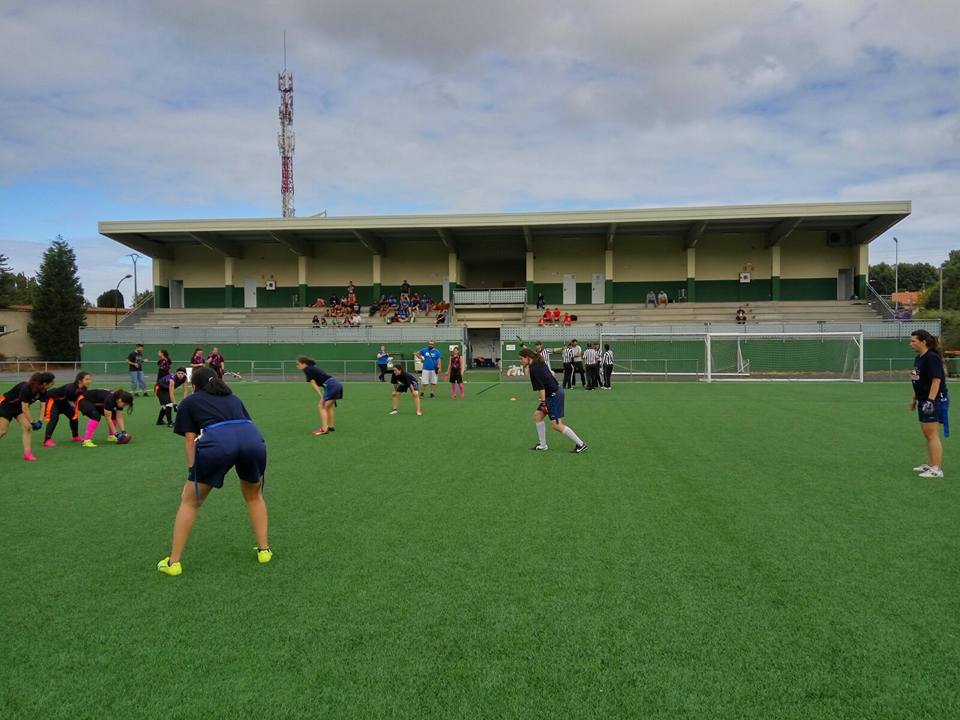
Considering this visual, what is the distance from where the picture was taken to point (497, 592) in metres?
4.54

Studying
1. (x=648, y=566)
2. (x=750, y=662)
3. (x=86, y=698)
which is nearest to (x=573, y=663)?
(x=750, y=662)

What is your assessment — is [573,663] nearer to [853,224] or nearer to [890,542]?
[890,542]

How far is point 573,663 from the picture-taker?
140 inches

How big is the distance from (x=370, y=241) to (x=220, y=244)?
10.2 metres

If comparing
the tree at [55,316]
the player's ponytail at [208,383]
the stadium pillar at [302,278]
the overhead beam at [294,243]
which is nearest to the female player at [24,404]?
the player's ponytail at [208,383]

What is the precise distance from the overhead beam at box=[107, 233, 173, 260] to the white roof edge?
1089mm

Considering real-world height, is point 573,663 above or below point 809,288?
below

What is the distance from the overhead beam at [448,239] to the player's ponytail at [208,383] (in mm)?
36696

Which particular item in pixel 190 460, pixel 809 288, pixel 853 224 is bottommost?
pixel 190 460

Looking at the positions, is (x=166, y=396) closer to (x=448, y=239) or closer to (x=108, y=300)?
(x=448, y=239)

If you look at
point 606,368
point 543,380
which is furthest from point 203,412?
point 606,368

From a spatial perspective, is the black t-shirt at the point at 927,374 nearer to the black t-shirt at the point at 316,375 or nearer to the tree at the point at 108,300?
the black t-shirt at the point at 316,375

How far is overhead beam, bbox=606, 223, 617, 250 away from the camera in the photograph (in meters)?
40.5

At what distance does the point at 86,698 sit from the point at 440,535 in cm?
306
